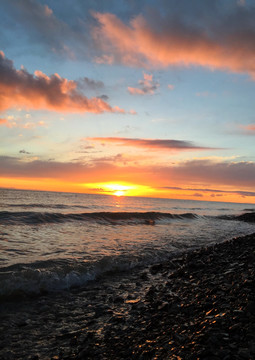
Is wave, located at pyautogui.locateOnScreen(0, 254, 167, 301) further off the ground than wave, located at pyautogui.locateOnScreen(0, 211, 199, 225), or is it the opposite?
wave, located at pyautogui.locateOnScreen(0, 254, 167, 301)

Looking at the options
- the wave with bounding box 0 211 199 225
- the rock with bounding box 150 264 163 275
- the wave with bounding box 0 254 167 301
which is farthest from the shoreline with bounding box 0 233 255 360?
the wave with bounding box 0 211 199 225

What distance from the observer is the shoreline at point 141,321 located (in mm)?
3602

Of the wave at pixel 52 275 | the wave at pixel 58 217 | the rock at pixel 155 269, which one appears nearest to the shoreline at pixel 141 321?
the wave at pixel 52 275

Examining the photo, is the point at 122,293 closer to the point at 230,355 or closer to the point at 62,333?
the point at 62,333

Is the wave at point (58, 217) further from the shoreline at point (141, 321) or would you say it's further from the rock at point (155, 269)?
the shoreline at point (141, 321)

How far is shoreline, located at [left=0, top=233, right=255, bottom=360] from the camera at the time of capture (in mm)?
3602

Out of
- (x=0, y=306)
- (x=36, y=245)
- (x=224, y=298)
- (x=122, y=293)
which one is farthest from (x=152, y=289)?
(x=36, y=245)

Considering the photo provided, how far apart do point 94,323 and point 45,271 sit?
3.87m

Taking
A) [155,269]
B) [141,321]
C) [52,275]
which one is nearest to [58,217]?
[155,269]

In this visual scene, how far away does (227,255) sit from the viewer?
1136 centimetres

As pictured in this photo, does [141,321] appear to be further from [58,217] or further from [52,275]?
[58,217]

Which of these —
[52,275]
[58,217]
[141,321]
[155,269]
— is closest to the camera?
[141,321]

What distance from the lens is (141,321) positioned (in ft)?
17.0

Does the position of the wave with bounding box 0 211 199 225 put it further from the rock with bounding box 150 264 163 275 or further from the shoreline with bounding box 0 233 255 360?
the shoreline with bounding box 0 233 255 360
